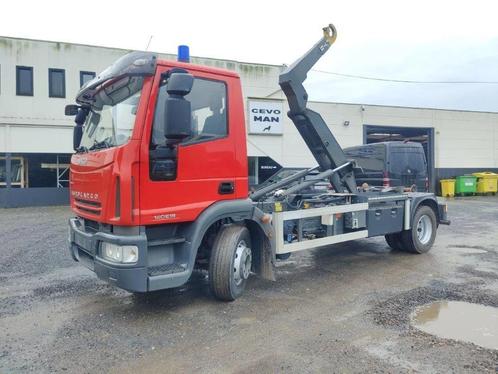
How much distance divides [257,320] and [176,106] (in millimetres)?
2568

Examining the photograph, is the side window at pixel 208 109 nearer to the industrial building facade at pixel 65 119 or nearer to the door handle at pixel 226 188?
the door handle at pixel 226 188

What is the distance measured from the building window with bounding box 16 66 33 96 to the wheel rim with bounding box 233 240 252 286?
674 inches

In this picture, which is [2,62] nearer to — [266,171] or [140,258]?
[266,171]

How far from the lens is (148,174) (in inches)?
179

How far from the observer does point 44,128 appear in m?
18.9

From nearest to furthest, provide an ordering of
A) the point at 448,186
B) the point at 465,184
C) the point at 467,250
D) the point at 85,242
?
1. the point at 85,242
2. the point at 467,250
3. the point at 448,186
4. the point at 465,184

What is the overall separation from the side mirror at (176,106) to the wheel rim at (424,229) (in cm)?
632

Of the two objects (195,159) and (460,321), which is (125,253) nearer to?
(195,159)

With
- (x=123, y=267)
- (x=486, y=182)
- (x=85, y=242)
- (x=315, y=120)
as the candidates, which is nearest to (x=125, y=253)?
(x=123, y=267)

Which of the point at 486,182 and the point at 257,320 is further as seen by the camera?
the point at 486,182

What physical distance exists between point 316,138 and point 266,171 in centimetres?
1419

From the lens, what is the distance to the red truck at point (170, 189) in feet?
14.6

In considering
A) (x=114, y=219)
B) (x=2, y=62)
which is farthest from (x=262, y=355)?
(x=2, y=62)

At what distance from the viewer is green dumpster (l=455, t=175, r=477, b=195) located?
25.2 meters
